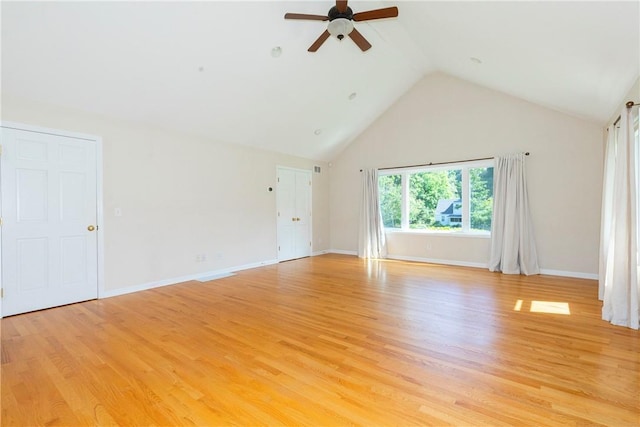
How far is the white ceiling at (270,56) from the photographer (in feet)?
9.24

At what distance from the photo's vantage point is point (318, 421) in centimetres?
168

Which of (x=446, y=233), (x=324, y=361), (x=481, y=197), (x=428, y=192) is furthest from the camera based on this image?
(x=428, y=192)

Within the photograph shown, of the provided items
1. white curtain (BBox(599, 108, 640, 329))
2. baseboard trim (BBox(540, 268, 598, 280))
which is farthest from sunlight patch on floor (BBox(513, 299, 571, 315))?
baseboard trim (BBox(540, 268, 598, 280))

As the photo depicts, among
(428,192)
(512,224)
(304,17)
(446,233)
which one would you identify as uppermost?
(304,17)

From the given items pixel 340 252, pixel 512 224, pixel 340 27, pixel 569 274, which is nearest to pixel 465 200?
pixel 512 224

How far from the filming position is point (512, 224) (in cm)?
529

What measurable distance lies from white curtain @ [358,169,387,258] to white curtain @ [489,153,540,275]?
2306mm

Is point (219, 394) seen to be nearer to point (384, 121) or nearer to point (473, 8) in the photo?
point (473, 8)

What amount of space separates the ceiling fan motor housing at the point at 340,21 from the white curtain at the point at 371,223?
4.12 m

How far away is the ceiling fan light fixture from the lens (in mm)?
3098

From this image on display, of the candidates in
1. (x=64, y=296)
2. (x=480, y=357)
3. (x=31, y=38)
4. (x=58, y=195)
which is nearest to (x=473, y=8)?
(x=480, y=357)

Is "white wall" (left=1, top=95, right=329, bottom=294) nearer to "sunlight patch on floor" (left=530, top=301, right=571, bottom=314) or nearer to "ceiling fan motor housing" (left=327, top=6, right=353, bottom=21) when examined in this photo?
"ceiling fan motor housing" (left=327, top=6, right=353, bottom=21)

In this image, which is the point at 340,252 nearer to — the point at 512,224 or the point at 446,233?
the point at 446,233

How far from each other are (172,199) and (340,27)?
3.53 m
